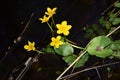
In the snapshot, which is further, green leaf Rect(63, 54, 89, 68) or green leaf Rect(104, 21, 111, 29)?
green leaf Rect(104, 21, 111, 29)

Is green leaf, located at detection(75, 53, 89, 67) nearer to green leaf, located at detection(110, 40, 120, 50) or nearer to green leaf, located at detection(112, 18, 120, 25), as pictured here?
green leaf, located at detection(110, 40, 120, 50)

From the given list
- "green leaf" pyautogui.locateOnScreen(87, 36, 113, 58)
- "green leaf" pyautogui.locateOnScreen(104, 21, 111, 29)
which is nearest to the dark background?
"green leaf" pyautogui.locateOnScreen(104, 21, 111, 29)

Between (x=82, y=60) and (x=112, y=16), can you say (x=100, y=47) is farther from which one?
(x=112, y=16)

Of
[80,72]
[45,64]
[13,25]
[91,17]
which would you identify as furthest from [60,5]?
[80,72]

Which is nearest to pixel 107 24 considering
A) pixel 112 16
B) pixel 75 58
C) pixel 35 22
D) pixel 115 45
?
pixel 112 16

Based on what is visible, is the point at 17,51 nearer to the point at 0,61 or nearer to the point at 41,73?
the point at 0,61
